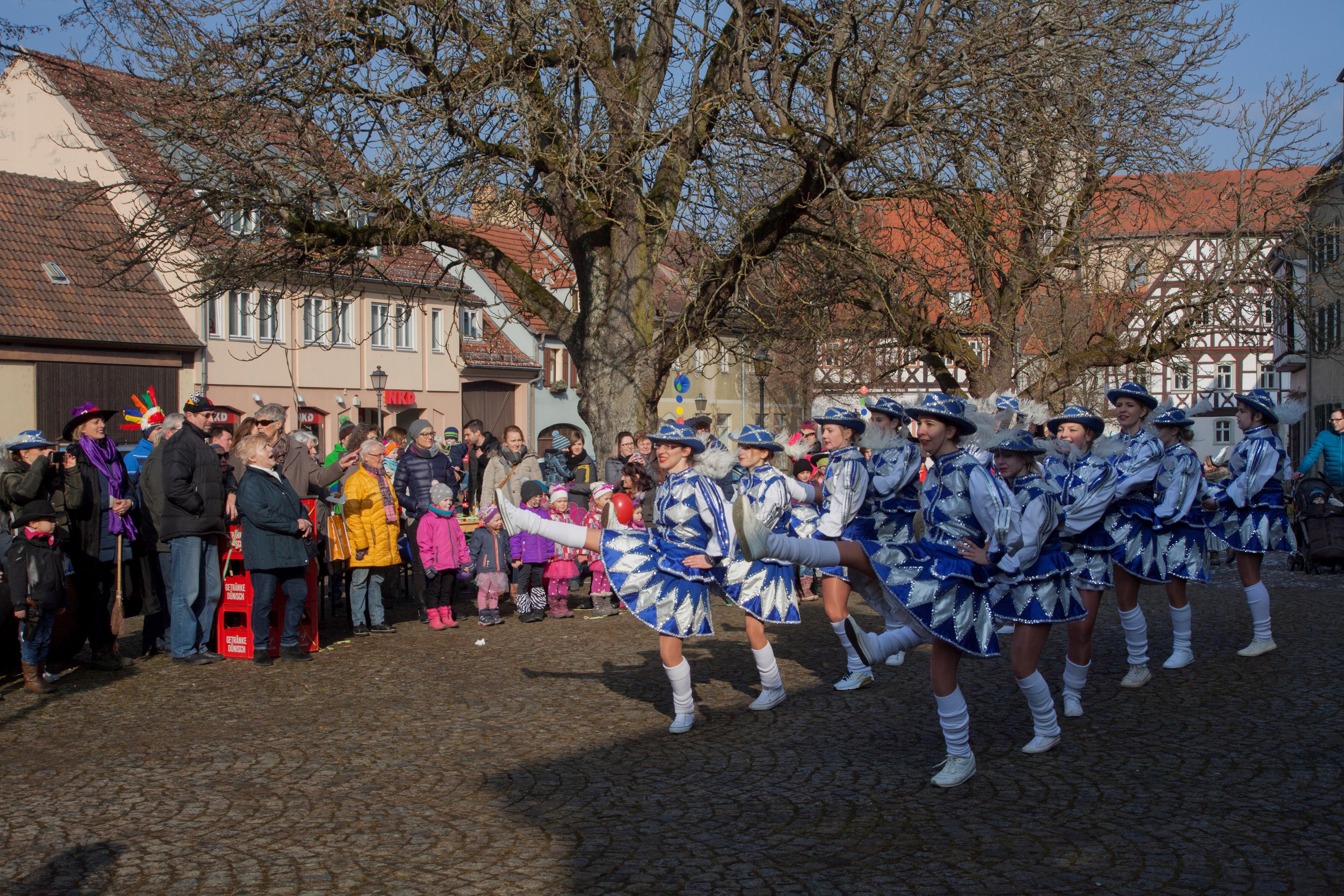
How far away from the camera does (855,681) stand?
8.31m

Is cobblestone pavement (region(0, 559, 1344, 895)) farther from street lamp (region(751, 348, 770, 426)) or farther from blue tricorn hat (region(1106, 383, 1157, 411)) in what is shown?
street lamp (region(751, 348, 770, 426))

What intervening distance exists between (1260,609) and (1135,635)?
1.86m

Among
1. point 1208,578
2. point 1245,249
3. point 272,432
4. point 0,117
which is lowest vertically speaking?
point 1208,578

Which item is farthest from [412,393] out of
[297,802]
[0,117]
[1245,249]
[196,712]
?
[297,802]

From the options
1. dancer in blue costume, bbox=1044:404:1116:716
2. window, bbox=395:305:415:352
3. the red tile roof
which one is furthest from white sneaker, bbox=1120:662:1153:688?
window, bbox=395:305:415:352

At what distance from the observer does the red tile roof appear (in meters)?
27.0

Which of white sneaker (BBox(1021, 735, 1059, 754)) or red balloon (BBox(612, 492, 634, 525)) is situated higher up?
red balloon (BBox(612, 492, 634, 525))

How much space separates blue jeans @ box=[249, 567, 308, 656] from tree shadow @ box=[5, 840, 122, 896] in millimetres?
4544

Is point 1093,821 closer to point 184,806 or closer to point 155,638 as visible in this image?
point 184,806

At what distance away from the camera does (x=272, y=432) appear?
982cm

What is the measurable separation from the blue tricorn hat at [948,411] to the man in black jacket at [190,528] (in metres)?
6.02

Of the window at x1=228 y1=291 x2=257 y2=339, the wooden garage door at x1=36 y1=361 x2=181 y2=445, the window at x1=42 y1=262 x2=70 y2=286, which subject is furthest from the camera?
the window at x1=228 y1=291 x2=257 y2=339

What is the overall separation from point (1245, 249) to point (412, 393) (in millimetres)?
25078

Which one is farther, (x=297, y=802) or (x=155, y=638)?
(x=155, y=638)
